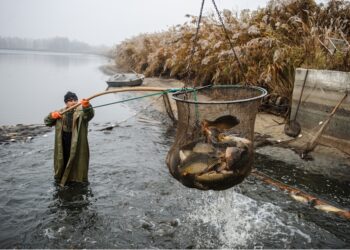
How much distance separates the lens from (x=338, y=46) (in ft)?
27.9

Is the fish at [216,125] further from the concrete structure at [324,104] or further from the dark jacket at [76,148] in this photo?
the concrete structure at [324,104]

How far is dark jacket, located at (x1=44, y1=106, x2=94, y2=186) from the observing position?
561 centimetres

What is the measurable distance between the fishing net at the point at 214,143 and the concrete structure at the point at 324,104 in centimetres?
379

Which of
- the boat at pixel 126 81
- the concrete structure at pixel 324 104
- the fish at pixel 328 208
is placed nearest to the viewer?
the fish at pixel 328 208

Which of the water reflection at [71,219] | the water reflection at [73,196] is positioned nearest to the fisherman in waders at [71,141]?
the water reflection at [73,196]

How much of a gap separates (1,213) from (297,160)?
565 cm

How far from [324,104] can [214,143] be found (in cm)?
490

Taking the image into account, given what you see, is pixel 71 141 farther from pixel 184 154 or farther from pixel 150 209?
pixel 184 154

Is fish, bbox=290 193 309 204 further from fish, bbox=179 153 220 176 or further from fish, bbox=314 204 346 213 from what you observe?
fish, bbox=179 153 220 176

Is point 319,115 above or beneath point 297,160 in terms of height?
above

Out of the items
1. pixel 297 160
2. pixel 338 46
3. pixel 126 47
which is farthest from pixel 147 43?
pixel 297 160

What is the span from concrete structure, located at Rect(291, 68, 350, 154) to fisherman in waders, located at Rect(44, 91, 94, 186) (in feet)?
17.2

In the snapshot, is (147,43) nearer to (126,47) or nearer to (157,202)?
(126,47)

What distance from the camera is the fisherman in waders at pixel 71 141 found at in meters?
5.61
